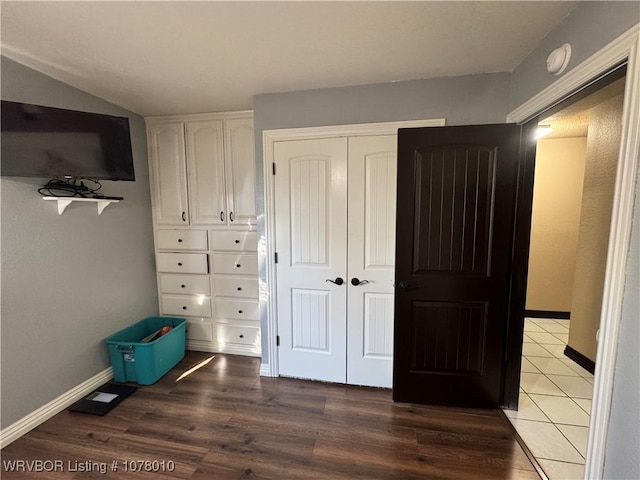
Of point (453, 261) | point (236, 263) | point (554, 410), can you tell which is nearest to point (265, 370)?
point (236, 263)

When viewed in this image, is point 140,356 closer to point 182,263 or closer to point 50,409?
point 50,409

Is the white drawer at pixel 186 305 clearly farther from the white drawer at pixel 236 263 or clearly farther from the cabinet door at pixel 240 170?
the cabinet door at pixel 240 170

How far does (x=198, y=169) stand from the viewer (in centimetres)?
288

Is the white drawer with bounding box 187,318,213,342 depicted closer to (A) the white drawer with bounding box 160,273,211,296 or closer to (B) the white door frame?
(A) the white drawer with bounding box 160,273,211,296

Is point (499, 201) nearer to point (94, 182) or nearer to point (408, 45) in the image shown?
point (408, 45)

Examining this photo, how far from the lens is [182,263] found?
9.92 ft

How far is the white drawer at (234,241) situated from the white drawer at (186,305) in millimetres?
581

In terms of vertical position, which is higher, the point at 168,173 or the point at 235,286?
the point at 168,173

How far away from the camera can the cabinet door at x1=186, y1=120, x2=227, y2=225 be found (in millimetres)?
2822

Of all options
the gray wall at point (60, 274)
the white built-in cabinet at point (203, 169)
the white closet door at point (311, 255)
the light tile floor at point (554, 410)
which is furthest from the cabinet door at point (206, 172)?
the light tile floor at point (554, 410)

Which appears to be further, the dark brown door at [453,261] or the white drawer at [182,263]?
the white drawer at [182,263]

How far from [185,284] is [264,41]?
7.79 feet

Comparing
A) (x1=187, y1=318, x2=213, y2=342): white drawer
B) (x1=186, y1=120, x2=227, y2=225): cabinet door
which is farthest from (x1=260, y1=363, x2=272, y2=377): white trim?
(x1=186, y1=120, x2=227, y2=225): cabinet door

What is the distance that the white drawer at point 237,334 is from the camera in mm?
2973
